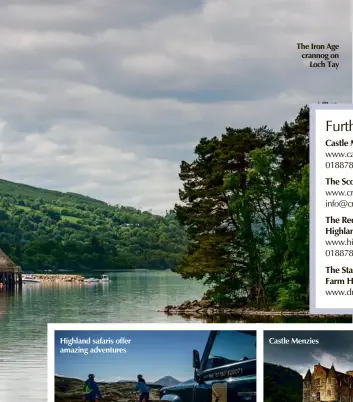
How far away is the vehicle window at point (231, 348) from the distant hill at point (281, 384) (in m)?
0.15

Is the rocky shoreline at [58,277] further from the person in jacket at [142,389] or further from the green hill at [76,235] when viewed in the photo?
the person in jacket at [142,389]

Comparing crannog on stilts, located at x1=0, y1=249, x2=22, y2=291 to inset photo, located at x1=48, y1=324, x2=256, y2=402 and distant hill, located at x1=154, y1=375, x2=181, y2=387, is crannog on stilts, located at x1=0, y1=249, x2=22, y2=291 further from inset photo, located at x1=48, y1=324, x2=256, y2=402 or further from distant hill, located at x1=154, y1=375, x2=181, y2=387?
distant hill, located at x1=154, y1=375, x2=181, y2=387

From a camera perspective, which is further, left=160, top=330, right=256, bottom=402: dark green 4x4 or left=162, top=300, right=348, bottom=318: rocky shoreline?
left=162, top=300, right=348, bottom=318: rocky shoreline

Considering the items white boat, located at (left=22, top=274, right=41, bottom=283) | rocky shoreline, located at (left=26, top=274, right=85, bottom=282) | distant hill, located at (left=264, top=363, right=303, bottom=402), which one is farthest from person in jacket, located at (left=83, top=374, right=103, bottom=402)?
white boat, located at (left=22, top=274, right=41, bottom=283)

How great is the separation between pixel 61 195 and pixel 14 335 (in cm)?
106

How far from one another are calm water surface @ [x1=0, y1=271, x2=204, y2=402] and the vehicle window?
1031mm

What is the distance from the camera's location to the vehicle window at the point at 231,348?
7.00 m

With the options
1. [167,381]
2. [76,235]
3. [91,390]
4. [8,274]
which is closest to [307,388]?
[167,381]

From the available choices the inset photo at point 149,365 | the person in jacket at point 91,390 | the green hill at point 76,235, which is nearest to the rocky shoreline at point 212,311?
the green hill at point 76,235

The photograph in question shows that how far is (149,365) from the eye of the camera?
23.0ft

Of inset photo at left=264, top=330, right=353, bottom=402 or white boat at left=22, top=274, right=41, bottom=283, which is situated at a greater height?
white boat at left=22, top=274, right=41, bottom=283

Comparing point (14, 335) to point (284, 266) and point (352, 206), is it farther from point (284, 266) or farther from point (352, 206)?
point (352, 206)

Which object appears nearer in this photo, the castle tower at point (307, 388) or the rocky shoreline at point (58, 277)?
the castle tower at point (307, 388)

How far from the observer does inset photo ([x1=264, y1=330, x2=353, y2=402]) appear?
23.1 feet
